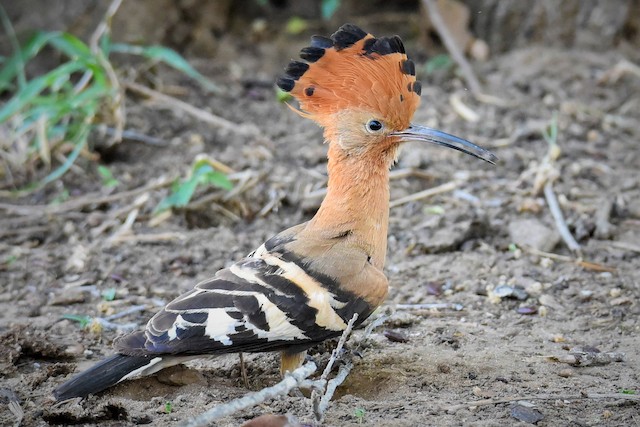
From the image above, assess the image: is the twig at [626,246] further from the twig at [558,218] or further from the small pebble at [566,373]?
the small pebble at [566,373]

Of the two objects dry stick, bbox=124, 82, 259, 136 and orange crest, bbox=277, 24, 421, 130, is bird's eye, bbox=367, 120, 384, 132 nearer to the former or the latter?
orange crest, bbox=277, 24, 421, 130

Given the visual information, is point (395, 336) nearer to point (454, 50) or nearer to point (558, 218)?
point (558, 218)

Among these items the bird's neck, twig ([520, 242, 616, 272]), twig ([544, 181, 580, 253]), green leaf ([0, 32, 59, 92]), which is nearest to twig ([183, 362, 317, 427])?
the bird's neck

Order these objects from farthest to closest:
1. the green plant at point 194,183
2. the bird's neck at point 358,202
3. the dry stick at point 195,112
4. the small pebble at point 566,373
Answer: the dry stick at point 195,112 < the green plant at point 194,183 < the bird's neck at point 358,202 < the small pebble at point 566,373

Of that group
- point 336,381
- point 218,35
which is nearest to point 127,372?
point 336,381

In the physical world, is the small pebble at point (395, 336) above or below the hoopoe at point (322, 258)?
below

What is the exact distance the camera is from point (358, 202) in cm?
337

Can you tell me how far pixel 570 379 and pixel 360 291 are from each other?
2.64ft

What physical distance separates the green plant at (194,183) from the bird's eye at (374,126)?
49.5 inches

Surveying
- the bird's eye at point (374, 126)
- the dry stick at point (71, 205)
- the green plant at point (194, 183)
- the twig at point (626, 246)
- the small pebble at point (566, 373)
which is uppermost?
the bird's eye at point (374, 126)

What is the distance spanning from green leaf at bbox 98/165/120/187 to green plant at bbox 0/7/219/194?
0.04 feet

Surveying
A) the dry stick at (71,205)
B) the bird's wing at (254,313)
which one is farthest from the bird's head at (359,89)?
the dry stick at (71,205)

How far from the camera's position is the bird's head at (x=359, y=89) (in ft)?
11.0

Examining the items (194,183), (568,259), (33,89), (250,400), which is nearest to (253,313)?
(250,400)
